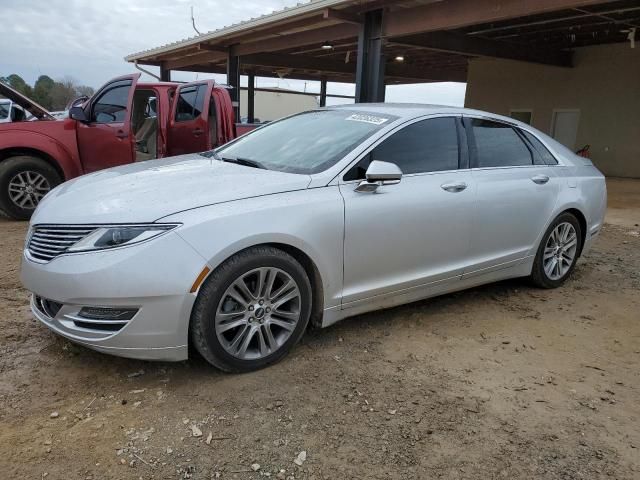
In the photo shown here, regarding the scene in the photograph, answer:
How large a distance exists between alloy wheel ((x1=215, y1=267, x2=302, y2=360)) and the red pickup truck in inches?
199

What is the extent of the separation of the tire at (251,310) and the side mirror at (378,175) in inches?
26.4

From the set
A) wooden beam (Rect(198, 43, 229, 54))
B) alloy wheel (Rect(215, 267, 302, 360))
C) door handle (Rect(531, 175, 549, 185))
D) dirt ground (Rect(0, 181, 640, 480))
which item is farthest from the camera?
wooden beam (Rect(198, 43, 229, 54))

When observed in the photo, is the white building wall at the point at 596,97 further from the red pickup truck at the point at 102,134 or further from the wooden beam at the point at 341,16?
the red pickup truck at the point at 102,134

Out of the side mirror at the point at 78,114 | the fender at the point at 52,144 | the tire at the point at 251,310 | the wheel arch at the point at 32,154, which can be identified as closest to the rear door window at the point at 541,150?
the tire at the point at 251,310

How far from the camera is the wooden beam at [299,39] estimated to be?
12.2m

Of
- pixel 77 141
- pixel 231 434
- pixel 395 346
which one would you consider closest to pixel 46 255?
pixel 231 434

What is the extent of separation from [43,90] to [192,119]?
119 ft

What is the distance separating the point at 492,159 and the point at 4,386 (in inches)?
143

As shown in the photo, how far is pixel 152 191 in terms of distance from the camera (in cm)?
296

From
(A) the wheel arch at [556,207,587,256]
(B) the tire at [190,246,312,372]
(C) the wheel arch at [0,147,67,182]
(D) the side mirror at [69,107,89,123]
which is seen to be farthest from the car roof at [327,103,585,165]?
(C) the wheel arch at [0,147,67,182]

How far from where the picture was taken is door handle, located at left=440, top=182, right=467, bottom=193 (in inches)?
145

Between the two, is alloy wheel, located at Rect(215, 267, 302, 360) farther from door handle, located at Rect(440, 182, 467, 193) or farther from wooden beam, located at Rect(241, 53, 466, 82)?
wooden beam, located at Rect(241, 53, 466, 82)

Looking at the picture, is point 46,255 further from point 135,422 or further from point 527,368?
point 527,368

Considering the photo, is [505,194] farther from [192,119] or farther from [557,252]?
[192,119]
